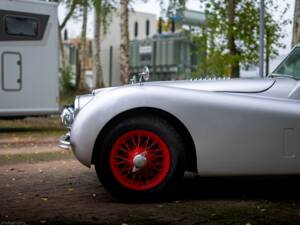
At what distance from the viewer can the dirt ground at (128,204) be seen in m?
5.02

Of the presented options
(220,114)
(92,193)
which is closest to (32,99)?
(92,193)

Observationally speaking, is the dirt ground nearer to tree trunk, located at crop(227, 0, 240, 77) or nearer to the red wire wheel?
the red wire wheel

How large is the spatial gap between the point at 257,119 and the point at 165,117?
2.71 ft

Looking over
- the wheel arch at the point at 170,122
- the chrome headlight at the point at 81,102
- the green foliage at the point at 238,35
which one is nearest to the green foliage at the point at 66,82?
the green foliage at the point at 238,35

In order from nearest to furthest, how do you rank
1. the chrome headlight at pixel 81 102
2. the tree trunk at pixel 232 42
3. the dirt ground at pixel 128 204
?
the dirt ground at pixel 128 204
the chrome headlight at pixel 81 102
the tree trunk at pixel 232 42

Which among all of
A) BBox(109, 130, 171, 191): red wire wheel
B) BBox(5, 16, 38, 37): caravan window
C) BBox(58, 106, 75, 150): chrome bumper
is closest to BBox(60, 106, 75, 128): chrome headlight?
BBox(58, 106, 75, 150): chrome bumper

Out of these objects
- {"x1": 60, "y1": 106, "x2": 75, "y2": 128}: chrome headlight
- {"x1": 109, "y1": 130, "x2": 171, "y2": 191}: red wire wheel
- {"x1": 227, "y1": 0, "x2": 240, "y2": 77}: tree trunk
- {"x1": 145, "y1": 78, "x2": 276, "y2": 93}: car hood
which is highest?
{"x1": 227, "y1": 0, "x2": 240, "y2": 77}: tree trunk

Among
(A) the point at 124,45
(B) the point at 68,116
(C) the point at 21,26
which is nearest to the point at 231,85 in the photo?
(B) the point at 68,116

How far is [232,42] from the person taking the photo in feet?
50.3

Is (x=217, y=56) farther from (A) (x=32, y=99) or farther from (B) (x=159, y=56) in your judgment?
(B) (x=159, y=56)

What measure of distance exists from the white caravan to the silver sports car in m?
8.91

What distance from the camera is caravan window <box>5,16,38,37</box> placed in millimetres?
14062

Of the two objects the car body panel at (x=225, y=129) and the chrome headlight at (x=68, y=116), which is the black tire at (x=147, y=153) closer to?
the car body panel at (x=225, y=129)

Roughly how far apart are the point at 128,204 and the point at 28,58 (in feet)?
31.2
